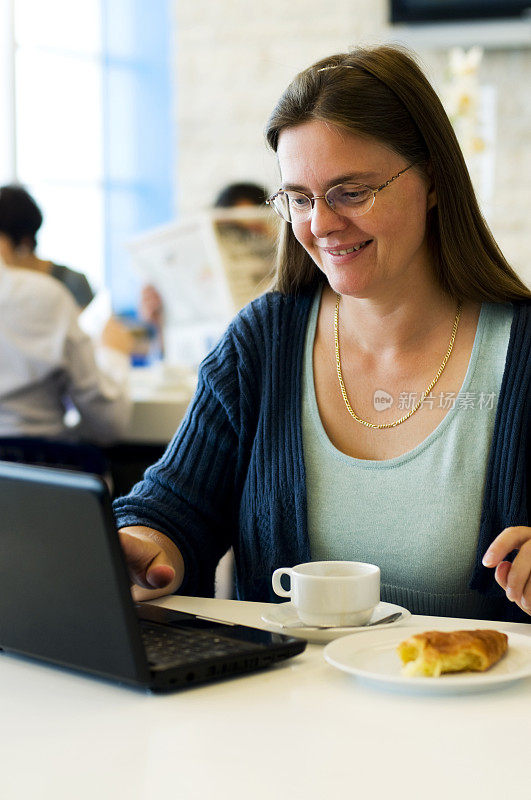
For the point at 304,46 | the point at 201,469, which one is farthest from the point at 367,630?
the point at 304,46

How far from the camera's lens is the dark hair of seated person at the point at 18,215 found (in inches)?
124

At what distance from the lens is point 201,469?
1281 millimetres

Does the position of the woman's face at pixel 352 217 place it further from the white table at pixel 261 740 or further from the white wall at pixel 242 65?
the white wall at pixel 242 65

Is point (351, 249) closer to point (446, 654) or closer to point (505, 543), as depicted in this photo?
point (505, 543)

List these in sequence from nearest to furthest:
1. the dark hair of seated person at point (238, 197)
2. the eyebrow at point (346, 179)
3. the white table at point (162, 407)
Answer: the eyebrow at point (346, 179) < the white table at point (162, 407) < the dark hair of seated person at point (238, 197)

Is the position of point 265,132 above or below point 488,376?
above

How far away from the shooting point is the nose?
1.17 meters

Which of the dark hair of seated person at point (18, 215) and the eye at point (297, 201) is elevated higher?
the dark hair of seated person at point (18, 215)

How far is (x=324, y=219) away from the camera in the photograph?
3.83 ft

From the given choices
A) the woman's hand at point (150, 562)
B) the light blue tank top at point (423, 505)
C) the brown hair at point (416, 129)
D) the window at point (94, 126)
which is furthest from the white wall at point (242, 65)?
the woman's hand at point (150, 562)

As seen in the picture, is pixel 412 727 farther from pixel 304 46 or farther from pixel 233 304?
pixel 304 46

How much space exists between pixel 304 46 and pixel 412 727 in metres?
3.74

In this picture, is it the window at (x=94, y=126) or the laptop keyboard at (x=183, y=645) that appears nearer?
the laptop keyboard at (x=183, y=645)

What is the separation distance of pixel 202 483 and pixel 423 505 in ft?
0.91
